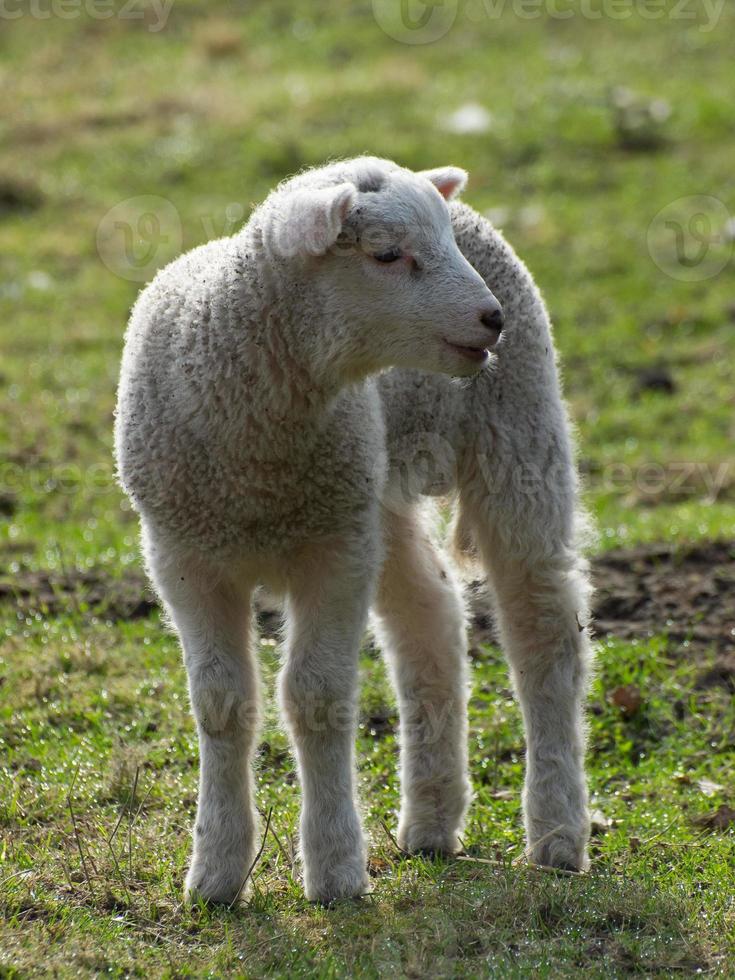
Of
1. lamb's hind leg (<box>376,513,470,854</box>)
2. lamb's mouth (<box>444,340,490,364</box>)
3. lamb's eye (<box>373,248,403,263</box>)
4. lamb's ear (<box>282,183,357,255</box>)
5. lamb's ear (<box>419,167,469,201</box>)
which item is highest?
lamb's ear (<box>419,167,469,201</box>)

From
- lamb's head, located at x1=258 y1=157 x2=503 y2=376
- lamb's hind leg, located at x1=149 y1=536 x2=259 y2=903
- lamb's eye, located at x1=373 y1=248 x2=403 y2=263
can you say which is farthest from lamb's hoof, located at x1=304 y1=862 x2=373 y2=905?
lamb's eye, located at x1=373 y1=248 x2=403 y2=263

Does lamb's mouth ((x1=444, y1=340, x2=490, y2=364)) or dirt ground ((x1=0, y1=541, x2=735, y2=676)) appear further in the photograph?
dirt ground ((x1=0, y1=541, x2=735, y2=676))

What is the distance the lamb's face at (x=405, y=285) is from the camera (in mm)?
3992

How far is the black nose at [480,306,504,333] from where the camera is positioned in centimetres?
399

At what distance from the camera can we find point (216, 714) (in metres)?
4.25

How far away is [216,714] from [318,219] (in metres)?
1.47

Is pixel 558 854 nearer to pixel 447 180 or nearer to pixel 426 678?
pixel 426 678

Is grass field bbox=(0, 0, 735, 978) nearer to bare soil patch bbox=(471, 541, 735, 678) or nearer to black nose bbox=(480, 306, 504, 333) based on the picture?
bare soil patch bbox=(471, 541, 735, 678)

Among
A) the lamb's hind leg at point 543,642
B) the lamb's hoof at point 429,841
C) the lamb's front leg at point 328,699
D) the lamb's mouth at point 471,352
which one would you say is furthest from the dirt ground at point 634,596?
the lamb's mouth at point 471,352

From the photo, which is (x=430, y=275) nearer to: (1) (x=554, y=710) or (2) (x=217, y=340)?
(2) (x=217, y=340)

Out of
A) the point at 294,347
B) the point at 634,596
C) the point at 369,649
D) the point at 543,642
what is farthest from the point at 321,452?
the point at 634,596

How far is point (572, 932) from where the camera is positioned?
3986 mm

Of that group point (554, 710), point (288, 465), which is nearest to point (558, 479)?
point (554, 710)

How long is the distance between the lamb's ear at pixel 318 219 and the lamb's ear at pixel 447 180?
0.65 metres
